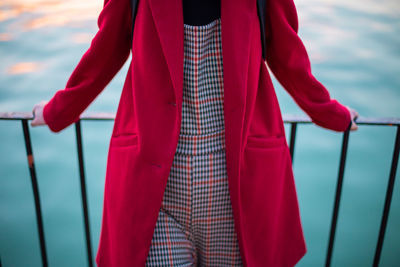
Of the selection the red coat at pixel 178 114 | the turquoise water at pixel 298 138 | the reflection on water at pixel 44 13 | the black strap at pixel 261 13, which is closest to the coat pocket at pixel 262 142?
the red coat at pixel 178 114

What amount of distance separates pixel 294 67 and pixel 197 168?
1.34 ft

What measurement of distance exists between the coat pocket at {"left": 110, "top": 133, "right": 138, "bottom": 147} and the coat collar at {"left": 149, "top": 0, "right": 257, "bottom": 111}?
0.58 ft

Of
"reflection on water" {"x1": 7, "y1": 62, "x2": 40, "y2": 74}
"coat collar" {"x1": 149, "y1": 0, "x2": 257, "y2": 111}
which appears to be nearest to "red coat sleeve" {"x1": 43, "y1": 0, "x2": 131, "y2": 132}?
"coat collar" {"x1": 149, "y1": 0, "x2": 257, "y2": 111}

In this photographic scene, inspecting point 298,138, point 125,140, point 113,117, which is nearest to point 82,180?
point 113,117

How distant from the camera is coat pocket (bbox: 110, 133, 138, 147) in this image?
97 cm

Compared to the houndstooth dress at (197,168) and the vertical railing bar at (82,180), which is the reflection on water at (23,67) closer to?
the vertical railing bar at (82,180)

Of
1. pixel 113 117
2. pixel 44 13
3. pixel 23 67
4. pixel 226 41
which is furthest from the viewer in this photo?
pixel 44 13

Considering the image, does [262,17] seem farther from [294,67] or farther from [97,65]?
[97,65]

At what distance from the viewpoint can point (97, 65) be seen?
99 centimetres

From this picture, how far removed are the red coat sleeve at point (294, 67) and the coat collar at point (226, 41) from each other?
0.14 m

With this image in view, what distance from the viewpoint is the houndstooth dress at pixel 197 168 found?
0.91 m

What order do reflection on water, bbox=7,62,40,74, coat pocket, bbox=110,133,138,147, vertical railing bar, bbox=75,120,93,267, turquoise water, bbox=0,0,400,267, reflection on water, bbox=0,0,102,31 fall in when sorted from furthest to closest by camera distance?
reflection on water, bbox=0,0,102,31
reflection on water, bbox=7,62,40,74
turquoise water, bbox=0,0,400,267
vertical railing bar, bbox=75,120,93,267
coat pocket, bbox=110,133,138,147

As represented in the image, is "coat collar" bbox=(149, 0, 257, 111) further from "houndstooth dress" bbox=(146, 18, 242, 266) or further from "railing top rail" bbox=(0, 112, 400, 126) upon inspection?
"railing top rail" bbox=(0, 112, 400, 126)

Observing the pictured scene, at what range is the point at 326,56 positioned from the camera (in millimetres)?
4898
